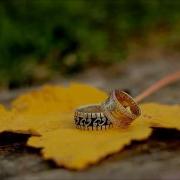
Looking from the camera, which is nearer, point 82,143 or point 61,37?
point 82,143

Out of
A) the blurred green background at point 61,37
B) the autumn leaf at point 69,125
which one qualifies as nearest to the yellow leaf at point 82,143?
the autumn leaf at point 69,125

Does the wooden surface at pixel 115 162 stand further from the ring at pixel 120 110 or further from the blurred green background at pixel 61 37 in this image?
the blurred green background at pixel 61 37

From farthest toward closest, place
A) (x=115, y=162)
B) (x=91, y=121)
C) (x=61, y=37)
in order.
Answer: (x=61, y=37)
(x=91, y=121)
(x=115, y=162)

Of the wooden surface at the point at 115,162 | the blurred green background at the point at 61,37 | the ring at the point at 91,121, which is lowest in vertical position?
the wooden surface at the point at 115,162

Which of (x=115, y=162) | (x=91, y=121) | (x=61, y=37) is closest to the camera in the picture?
(x=115, y=162)

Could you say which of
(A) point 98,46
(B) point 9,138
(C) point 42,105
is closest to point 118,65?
(A) point 98,46

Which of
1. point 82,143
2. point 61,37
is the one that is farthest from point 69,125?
point 61,37

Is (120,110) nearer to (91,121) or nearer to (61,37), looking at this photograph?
(91,121)
